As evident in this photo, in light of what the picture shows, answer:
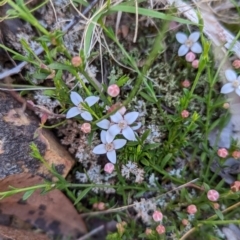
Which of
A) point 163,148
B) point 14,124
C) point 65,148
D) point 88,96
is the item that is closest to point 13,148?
point 14,124

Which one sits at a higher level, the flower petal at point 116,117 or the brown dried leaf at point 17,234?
the flower petal at point 116,117

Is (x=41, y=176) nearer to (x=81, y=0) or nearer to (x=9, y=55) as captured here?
(x=9, y=55)

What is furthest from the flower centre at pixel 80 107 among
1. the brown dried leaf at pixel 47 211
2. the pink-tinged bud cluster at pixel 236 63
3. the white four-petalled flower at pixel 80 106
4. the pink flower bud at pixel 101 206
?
the pink-tinged bud cluster at pixel 236 63

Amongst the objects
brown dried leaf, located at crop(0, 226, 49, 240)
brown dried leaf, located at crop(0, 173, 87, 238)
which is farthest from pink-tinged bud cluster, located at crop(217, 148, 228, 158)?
brown dried leaf, located at crop(0, 226, 49, 240)

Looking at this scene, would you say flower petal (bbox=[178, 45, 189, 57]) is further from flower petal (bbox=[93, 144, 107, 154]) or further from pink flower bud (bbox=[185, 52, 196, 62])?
flower petal (bbox=[93, 144, 107, 154])

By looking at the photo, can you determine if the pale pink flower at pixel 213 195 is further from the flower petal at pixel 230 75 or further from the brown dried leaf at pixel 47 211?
the brown dried leaf at pixel 47 211

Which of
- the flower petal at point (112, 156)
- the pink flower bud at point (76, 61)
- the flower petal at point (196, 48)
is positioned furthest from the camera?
the flower petal at point (196, 48)
